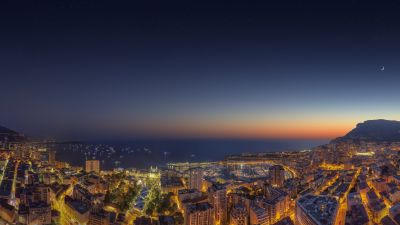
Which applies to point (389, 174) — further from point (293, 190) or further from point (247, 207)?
point (247, 207)

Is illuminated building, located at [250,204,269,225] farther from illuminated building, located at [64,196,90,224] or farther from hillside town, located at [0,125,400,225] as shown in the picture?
illuminated building, located at [64,196,90,224]

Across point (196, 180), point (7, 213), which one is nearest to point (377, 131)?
point (196, 180)

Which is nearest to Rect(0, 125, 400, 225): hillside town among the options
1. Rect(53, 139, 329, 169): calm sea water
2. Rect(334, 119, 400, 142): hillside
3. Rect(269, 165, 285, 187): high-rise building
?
Rect(269, 165, 285, 187): high-rise building

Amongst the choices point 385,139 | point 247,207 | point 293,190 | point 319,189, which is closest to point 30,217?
point 247,207

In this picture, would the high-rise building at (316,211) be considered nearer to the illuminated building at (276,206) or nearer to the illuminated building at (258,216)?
the illuminated building at (276,206)

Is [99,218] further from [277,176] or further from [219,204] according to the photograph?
[277,176]

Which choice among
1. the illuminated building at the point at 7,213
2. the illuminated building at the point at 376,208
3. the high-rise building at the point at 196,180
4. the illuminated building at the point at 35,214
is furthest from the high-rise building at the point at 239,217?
the illuminated building at the point at 7,213
